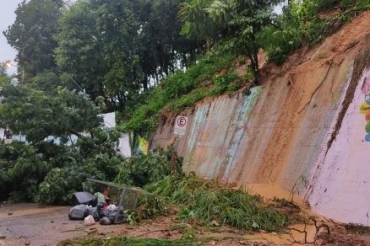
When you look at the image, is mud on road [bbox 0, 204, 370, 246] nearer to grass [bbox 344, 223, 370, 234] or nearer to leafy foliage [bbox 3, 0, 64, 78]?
grass [bbox 344, 223, 370, 234]

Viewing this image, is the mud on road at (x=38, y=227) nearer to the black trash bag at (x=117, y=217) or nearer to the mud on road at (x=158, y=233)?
the mud on road at (x=158, y=233)

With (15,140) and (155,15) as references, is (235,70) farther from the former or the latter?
(155,15)

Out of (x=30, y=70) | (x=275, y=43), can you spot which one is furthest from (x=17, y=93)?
(x=30, y=70)

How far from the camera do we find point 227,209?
24.4 feet

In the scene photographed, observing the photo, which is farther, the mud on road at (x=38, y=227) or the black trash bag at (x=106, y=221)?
the black trash bag at (x=106, y=221)

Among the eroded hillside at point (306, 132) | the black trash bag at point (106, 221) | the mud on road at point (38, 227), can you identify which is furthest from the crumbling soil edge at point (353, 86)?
the mud on road at point (38, 227)

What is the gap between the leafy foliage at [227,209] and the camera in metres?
7.04

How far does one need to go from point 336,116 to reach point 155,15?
1682 cm

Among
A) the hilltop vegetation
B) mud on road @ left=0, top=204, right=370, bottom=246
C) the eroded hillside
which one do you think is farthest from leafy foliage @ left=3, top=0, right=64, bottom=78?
mud on road @ left=0, top=204, right=370, bottom=246

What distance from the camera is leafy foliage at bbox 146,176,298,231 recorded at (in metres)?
7.04

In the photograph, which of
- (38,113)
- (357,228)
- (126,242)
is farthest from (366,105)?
(38,113)

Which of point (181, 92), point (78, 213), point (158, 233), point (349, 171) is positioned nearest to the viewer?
point (158, 233)

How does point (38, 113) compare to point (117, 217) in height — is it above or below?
above

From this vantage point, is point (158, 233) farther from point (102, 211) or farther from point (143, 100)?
point (143, 100)
